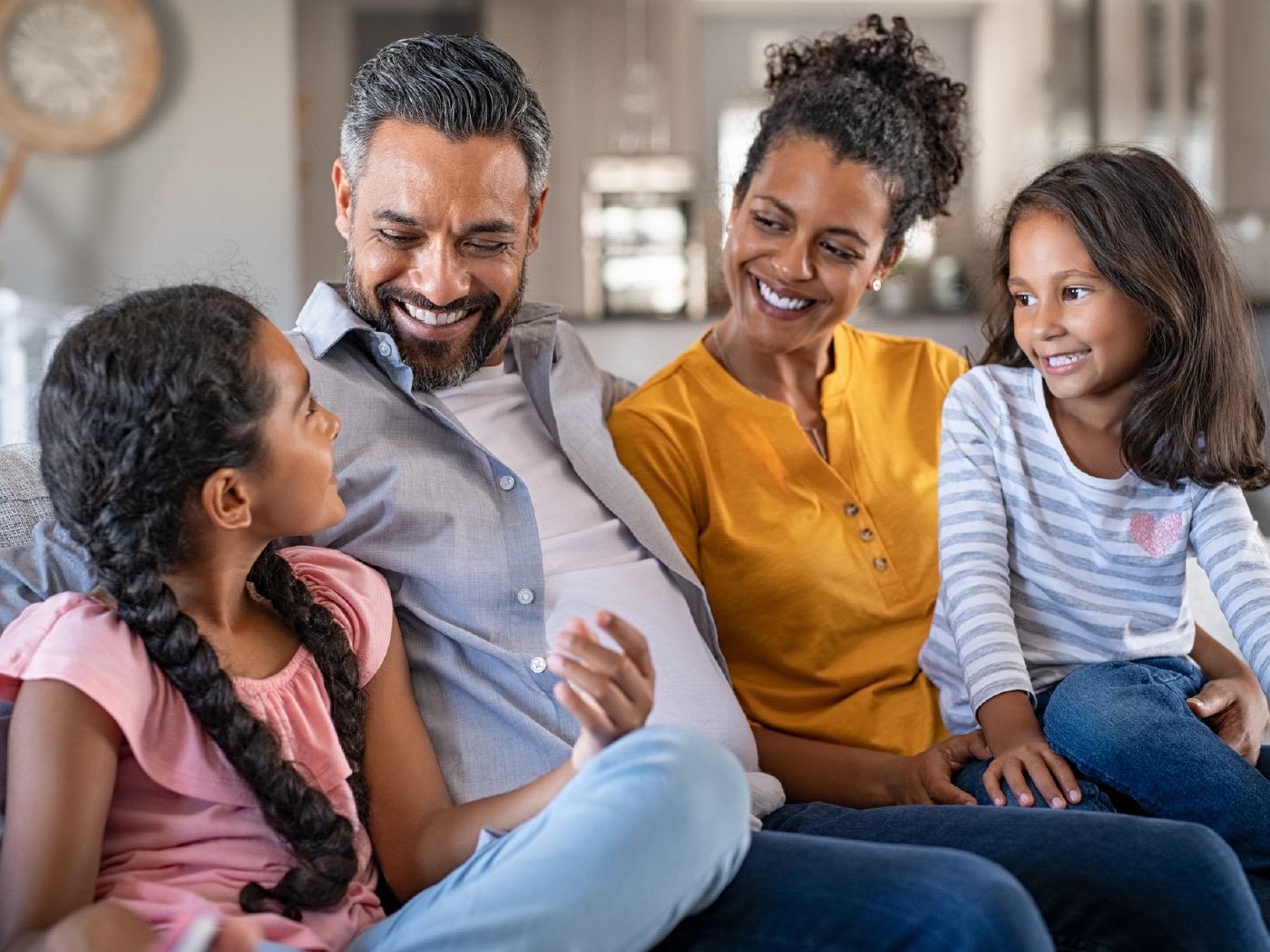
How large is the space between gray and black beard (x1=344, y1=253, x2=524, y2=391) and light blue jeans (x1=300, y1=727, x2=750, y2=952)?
0.66m

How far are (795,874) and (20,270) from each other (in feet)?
15.3

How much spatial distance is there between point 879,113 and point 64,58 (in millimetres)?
3913

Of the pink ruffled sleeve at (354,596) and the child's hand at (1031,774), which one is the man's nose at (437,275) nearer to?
the pink ruffled sleeve at (354,596)

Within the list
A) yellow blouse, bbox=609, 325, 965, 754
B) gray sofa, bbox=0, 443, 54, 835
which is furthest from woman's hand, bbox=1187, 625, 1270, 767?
gray sofa, bbox=0, 443, 54, 835

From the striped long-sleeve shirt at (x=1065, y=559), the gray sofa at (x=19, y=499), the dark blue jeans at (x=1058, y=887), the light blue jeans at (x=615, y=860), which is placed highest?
the gray sofa at (x=19, y=499)

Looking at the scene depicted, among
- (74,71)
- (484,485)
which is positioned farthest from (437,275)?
(74,71)

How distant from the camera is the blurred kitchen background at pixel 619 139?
16.3 feet

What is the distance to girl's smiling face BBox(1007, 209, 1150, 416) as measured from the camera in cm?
153

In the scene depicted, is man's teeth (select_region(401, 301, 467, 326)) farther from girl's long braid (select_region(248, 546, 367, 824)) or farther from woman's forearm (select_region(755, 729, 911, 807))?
woman's forearm (select_region(755, 729, 911, 807))

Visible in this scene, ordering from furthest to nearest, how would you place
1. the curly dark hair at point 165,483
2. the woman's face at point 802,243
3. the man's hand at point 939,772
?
1. the woman's face at point 802,243
2. the man's hand at point 939,772
3. the curly dark hair at point 165,483

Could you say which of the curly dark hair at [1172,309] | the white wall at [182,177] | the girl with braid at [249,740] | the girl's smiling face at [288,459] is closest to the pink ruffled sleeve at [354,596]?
the girl with braid at [249,740]

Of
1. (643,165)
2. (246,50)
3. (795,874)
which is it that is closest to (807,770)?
(795,874)

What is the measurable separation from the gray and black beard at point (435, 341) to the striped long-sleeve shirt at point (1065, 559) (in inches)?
22.8

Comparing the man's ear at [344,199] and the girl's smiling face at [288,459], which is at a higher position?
the man's ear at [344,199]
